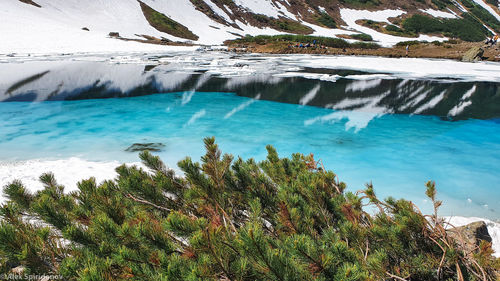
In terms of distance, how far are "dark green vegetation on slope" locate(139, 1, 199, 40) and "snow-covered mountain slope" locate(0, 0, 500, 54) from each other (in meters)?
0.27

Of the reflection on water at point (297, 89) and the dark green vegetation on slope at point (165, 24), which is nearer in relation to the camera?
the reflection on water at point (297, 89)

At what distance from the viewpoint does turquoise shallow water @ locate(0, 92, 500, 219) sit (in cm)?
629

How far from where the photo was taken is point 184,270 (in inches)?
58.4

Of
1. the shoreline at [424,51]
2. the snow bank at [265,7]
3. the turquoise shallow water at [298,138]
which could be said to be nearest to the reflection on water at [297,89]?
the turquoise shallow water at [298,138]

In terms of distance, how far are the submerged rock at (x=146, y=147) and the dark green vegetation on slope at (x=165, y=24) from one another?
75.2m

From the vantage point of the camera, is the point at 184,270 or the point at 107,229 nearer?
the point at 184,270

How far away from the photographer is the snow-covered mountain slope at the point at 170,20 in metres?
51.4

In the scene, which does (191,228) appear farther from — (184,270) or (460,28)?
(460,28)

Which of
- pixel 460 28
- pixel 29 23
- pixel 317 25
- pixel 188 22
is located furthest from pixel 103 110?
pixel 460 28

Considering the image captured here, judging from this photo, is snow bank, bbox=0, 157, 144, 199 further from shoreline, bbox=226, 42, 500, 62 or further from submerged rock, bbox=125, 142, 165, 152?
shoreline, bbox=226, 42, 500, 62

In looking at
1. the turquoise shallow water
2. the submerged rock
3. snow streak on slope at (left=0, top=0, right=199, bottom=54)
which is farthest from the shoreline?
the submerged rock

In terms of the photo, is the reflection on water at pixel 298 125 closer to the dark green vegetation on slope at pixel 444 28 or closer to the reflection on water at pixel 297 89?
the reflection on water at pixel 297 89

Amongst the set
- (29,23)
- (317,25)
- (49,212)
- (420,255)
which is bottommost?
(420,255)

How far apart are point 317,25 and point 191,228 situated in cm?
12619
